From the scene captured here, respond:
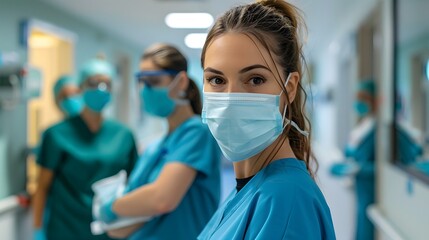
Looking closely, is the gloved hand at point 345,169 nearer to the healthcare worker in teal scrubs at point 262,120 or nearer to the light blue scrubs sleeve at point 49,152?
the light blue scrubs sleeve at point 49,152

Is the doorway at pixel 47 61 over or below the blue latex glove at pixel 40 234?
over

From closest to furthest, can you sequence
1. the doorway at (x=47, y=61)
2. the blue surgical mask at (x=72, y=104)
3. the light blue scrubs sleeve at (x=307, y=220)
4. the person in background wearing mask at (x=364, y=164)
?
the light blue scrubs sleeve at (x=307, y=220) → the blue surgical mask at (x=72, y=104) → the person in background wearing mask at (x=364, y=164) → the doorway at (x=47, y=61)

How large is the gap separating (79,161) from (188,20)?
2.71m

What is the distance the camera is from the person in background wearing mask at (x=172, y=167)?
1.36 meters

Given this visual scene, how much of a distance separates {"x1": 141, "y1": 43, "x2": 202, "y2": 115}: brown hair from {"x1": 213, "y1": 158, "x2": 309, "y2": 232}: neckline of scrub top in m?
0.74

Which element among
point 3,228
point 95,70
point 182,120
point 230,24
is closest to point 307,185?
point 230,24

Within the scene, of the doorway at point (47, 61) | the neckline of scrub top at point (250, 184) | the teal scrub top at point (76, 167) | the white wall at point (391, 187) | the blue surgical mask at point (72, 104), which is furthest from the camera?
the doorway at point (47, 61)

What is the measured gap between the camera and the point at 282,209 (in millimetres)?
742

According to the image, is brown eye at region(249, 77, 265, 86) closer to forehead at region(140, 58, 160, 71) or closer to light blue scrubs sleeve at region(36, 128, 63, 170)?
forehead at region(140, 58, 160, 71)

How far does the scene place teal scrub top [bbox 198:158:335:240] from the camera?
2.40 feet

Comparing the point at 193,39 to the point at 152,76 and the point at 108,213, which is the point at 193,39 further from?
the point at 108,213

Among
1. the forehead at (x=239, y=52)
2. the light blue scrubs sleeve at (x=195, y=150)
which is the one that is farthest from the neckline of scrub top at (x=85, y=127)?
the forehead at (x=239, y=52)

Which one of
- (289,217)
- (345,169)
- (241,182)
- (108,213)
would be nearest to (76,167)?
(108,213)

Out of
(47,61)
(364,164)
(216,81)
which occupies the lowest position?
(364,164)
